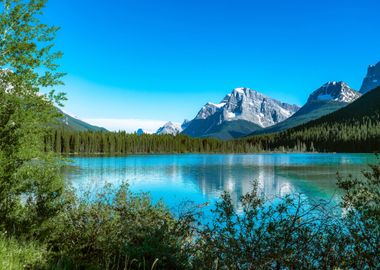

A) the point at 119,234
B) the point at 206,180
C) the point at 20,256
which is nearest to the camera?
the point at 20,256

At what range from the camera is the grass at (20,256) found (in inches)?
289

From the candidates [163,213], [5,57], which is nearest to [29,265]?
[163,213]

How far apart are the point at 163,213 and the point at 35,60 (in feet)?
25.9

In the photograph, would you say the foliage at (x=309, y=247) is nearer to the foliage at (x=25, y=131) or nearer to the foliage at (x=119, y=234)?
the foliage at (x=119, y=234)

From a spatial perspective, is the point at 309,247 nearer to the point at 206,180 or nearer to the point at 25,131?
the point at 25,131

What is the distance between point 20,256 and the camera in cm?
882

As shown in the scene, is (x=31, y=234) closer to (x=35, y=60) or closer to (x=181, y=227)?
(x=181, y=227)

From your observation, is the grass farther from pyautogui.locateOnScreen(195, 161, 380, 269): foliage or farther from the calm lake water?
the calm lake water

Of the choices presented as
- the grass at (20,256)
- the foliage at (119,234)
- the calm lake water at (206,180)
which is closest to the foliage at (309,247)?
the foliage at (119,234)

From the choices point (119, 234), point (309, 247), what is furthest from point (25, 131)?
point (309, 247)

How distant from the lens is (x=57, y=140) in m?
175

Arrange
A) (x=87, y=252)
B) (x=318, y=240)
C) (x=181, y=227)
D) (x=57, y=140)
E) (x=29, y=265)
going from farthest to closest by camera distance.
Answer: (x=57, y=140), (x=87, y=252), (x=181, y=227), (x=29, y=265), (x=318, y=240)

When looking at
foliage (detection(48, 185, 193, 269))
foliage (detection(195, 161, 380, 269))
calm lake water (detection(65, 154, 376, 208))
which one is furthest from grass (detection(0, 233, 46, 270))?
calm lake water (detection(65, 154, 376, 208))

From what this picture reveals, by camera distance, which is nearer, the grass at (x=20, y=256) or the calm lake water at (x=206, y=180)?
the grass at (x=20, y=256)
